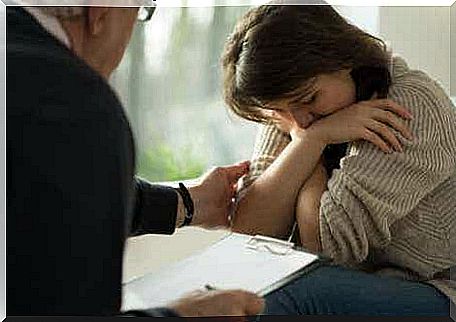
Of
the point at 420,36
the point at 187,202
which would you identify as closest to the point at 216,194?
the point at 187,202

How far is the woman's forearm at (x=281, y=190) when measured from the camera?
1.00 metres

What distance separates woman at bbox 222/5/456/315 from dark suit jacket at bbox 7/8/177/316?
0.29 m

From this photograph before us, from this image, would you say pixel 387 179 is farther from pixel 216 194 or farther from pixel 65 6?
pixel 65 6

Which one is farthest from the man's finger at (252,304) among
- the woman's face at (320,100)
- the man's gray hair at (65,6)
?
the man's gray hair at (65,6)

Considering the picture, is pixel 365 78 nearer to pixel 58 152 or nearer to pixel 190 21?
pixel 190 21

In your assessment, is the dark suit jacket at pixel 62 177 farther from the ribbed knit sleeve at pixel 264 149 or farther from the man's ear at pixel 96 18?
the ribbed knit sleeve at pixel 264 149

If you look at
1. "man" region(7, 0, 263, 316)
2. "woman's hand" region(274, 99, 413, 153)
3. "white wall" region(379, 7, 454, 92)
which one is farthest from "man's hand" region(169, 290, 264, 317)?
"white wall" region(379, 7, 454, 92)

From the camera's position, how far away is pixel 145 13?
3.02 ft

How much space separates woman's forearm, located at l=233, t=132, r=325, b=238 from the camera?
996mm

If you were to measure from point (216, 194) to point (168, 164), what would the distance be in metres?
0.07

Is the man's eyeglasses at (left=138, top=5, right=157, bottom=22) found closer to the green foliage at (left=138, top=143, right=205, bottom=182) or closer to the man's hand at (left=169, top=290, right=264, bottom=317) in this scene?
the green foliage at (left=138, top=143, right=205, bottom=182)

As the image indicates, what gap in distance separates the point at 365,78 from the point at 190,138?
206 millimetres

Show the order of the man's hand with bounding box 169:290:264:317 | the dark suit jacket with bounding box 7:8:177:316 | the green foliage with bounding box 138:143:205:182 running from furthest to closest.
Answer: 1. the green foliage with bounding box 138:143:205:182
2. the man's hand with bounding box 169:290:264:317
3. the dark suit jacket with bounding box 7:8:177:316

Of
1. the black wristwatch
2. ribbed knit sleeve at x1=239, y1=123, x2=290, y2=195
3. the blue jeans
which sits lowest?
the blue jeans
